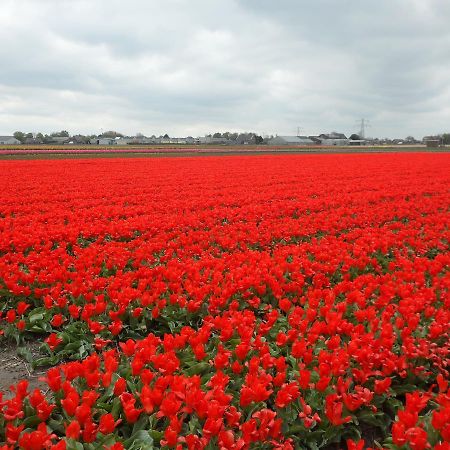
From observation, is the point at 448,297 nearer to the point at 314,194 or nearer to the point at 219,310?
the point at 219,310

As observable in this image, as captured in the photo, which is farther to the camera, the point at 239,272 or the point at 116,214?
the point at 116,214

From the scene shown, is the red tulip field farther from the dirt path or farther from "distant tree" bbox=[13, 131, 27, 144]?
"distant tree" bbox=[13, 131, 27, 144]

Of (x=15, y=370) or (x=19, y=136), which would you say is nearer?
(x=15, y=370)

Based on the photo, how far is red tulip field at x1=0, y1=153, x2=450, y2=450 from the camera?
9.78ft

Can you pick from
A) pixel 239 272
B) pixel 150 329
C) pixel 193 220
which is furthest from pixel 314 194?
pixel 150 329

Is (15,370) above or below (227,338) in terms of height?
below

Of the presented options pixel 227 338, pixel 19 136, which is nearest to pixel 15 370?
pixel 227 338

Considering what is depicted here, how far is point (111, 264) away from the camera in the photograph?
6273 millimetres

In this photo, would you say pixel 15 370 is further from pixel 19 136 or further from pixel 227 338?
pixel 19 136

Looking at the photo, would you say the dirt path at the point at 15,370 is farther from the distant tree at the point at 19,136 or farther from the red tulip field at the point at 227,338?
the distant tree at the point at 19,136

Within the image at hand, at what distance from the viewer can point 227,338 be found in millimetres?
4125

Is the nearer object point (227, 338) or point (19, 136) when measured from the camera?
point (227, 338)

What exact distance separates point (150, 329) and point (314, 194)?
11220 mm

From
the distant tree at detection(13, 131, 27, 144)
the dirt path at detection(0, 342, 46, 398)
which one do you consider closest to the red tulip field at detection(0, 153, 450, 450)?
the dirt path at detection(0, 342, 46, 398)
